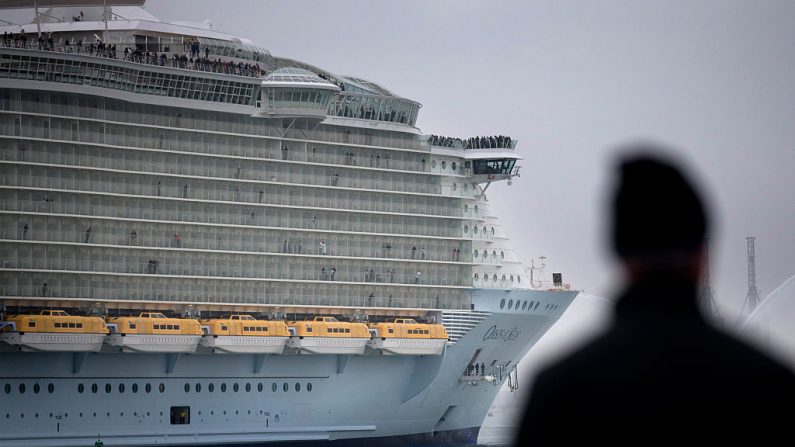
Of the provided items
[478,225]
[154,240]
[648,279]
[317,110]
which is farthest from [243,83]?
[648,279]

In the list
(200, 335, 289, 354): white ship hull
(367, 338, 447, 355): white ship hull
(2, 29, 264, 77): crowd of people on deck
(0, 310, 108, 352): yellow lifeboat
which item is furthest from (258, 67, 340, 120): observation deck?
(0, 310, 108, 352): yellow lifeboat

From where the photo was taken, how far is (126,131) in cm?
7525

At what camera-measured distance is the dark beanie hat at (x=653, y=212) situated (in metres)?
6.22

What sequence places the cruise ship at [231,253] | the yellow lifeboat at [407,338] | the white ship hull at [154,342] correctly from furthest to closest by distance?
the yellow lifeboat at [407,338] → the cruise ship at [231,253] → the white ship hull at [154,342]

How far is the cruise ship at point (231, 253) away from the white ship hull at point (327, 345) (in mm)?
97

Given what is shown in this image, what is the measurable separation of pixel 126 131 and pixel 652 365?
233ft

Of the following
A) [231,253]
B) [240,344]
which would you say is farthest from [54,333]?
[231,253]

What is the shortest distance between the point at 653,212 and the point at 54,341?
64036 mm

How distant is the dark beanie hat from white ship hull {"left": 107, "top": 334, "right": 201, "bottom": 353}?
64.8 meters

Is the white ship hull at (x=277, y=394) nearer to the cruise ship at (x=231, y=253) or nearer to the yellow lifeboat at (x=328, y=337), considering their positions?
the cruise ship at (x=231, y=253)

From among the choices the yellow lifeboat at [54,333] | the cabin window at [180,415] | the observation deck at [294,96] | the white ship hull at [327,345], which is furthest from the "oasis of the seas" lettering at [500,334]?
the yellow lifeboat at [54,333]

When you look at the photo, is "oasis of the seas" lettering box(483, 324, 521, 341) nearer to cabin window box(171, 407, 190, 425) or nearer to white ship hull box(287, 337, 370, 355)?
white ship hull box(287, 337, 370, 355)

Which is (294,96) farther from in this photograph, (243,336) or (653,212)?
(653,212)

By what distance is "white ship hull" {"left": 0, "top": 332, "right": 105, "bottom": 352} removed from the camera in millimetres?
67438
